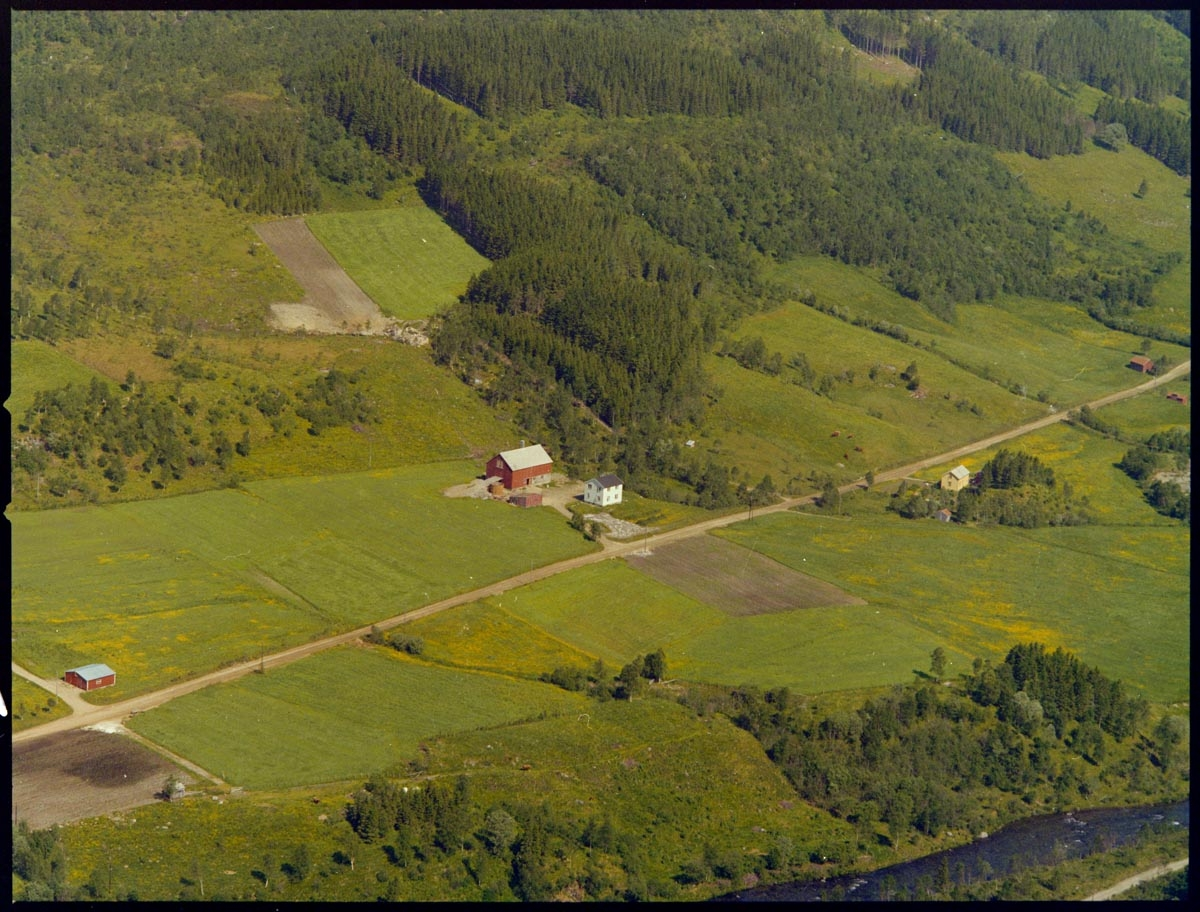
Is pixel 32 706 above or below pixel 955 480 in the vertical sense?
above

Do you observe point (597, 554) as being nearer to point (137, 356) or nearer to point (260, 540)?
point (260, 540)

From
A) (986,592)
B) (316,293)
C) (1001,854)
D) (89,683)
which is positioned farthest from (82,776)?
(316,293)

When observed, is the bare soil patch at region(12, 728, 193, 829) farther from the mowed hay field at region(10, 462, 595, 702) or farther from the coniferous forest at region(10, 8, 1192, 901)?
the mowed hay field at region(10, 462, 595, 702)

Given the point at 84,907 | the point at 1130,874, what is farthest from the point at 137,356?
the point at 1130,874

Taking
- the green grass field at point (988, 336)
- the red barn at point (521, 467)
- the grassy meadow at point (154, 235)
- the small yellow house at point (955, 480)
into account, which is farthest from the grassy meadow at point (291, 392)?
the green grass field at point (988, 336)

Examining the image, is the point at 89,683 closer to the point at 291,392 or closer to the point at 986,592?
the point at 291,392

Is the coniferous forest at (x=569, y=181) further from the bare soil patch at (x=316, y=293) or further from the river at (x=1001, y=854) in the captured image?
the river at (x=1001, y=854)
